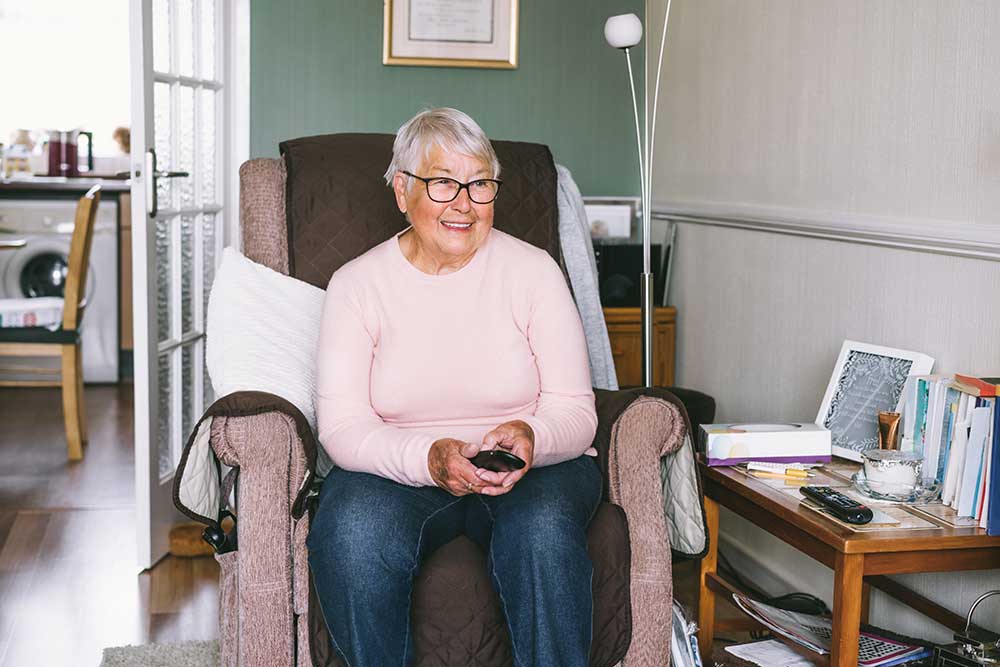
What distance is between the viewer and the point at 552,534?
176 cm

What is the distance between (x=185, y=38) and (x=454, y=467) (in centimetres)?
190

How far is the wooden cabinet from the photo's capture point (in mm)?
3266

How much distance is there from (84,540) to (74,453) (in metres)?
0.97

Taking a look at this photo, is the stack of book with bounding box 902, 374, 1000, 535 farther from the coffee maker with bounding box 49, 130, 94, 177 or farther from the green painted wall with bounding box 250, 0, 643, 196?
the coffee maker with bounding box 49, 130, 94, 177

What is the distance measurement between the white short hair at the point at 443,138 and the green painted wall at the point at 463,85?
154cm

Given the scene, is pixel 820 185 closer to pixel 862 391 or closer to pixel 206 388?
pixel 862 391

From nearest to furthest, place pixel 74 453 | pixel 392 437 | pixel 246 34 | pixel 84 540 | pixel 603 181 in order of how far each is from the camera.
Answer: pixel 392 437 < pixel 84 540 < pixel 246 34 < pixel 603 181 < pixel 74 453

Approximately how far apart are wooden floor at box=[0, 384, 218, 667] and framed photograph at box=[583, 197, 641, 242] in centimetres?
150

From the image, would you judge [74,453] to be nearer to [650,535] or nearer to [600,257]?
[600,257]

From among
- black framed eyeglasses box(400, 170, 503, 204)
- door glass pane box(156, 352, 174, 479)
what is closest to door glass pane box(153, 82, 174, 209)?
door glass pane box(156, 352, 174, 479)

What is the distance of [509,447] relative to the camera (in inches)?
73.1

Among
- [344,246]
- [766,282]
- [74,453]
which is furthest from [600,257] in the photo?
[74,453]

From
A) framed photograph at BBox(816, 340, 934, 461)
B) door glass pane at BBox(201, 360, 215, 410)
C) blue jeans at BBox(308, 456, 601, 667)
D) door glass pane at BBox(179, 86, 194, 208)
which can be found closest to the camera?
blue jeans at BBox(308, 456, 601, 667)

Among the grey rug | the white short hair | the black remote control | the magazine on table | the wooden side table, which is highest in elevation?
the white short hair
